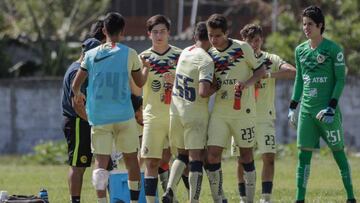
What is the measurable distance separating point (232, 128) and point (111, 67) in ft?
5.59

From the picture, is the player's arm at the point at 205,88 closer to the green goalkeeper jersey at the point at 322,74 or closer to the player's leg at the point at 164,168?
the green goalkeeper jersey at the point at 322,74

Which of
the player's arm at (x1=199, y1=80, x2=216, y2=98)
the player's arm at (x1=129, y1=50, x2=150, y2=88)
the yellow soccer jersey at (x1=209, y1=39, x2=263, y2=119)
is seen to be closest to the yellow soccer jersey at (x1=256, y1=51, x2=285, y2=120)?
the yellow soccer jersey at (x1=209, y1=39, x2=263, y2=119)

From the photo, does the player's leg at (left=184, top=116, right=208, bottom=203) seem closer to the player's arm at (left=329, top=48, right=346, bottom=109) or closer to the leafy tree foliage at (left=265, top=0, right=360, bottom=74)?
the player's arm at (left=329, top=48, right=346, bottom=109)

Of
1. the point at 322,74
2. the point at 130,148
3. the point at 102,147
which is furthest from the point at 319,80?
the point at 102,147

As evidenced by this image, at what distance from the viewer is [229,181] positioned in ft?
67.8

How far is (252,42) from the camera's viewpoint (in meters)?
15.4

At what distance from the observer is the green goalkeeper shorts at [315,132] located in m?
14.0

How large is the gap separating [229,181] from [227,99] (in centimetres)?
701

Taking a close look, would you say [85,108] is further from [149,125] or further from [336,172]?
[336,172]

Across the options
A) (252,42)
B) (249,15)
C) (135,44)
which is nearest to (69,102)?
(252,42)

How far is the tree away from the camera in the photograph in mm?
34250

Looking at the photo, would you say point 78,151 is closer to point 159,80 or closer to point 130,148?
point 130,148

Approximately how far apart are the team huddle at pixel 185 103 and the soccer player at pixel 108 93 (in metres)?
0.01

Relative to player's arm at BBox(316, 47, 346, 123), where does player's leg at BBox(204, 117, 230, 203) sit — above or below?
below
